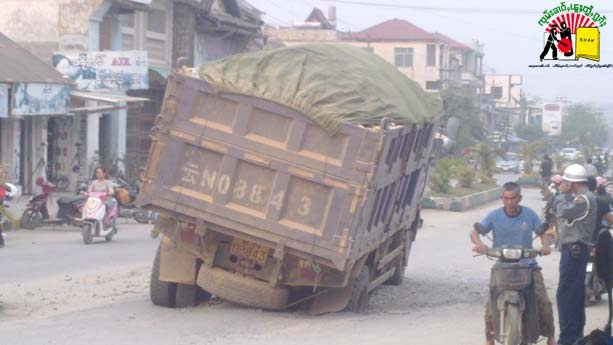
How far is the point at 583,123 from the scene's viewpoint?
416 feet

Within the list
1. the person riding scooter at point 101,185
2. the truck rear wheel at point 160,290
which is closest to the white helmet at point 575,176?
the truck rear wheel at point 160,290

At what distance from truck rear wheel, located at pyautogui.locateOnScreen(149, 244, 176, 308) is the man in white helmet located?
14.4 feet

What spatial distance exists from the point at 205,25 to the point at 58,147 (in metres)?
9.43

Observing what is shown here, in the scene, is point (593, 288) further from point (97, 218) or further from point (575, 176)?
point (97, 218)

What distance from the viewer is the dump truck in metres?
10.7

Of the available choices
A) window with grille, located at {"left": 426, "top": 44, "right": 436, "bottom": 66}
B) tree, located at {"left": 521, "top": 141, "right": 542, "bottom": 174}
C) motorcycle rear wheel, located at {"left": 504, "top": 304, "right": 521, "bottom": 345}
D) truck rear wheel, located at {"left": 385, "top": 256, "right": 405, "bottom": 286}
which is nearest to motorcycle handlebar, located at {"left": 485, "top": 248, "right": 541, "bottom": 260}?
motorcycle rear wheel, located at {"left": 504, "top": 304, "right": 521, "bottom": 345}

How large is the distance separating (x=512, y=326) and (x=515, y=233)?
0.83 m

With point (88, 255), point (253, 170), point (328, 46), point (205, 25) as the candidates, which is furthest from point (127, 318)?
point (205, 25)

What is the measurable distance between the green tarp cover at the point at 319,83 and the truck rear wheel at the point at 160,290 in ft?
7.09

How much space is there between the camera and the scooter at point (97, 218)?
20250mm

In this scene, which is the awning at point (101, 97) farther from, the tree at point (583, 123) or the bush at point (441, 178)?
the tree at point (583, 123)

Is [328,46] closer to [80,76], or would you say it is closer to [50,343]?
[50,343]

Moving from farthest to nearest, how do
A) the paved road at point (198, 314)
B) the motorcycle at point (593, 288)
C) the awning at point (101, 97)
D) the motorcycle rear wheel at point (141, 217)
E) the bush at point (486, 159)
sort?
the bush at point (486, 159)
the awning at point (101, 97)
the motorcycle rear wheel at point (141, 217)
the motorcycle at point (593, 288)
the paved road at point (198, 314)

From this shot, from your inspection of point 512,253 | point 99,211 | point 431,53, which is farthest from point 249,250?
point 431,53
